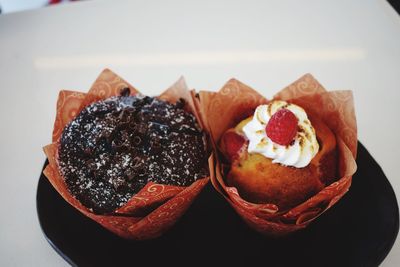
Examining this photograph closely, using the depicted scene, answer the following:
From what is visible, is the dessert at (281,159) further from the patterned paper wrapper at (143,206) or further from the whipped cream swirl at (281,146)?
the patterned paper wrapper at (143,206)

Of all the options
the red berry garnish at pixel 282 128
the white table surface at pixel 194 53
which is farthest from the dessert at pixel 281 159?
the white table surface at pixel 194 53

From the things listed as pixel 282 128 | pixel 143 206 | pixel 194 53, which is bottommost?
pixel 143 206

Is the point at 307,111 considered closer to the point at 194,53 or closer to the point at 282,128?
the point at 282,128

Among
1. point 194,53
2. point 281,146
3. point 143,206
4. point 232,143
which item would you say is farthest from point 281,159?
point 194,53

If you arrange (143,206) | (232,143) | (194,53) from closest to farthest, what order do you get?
(143,206)
(232,143)
(194,53)

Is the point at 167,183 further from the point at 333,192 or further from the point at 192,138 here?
the point at 333,192

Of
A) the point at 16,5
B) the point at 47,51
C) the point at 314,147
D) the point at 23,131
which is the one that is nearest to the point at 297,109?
the point at 314,147


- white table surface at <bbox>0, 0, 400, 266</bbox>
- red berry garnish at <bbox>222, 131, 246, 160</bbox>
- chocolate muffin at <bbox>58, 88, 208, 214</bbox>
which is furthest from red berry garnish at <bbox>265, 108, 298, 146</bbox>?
white table surface at <bbox>0, 0, 400, 266</bbox>
